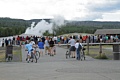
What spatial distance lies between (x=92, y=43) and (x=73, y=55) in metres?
20.9

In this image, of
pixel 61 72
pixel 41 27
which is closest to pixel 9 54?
pixel 61 72

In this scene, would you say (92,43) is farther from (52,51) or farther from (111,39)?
(52,51)

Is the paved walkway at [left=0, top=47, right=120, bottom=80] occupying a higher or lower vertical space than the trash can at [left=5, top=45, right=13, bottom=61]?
lower

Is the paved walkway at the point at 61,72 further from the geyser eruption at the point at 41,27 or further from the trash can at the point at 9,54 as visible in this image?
the geyser eruption at the point at 41,27

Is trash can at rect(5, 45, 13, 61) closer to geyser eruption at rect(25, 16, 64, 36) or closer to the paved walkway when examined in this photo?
the paved walkway

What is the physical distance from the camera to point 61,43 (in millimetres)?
50062

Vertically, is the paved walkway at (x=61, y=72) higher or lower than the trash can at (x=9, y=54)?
lower

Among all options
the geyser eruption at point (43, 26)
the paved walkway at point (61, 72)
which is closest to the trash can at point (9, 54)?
the paved walkway at point (61, 72)

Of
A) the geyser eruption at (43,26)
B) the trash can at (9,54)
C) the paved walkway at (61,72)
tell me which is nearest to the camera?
the paved walkway at (61,72)

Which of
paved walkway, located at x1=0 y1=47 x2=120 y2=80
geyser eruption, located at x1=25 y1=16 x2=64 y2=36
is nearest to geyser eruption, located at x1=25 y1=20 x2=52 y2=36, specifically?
geyser eruption, located at x1=25 y1=16 x2=64 y2=36

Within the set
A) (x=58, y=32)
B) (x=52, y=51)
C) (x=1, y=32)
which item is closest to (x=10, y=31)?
(x=1, y=32)

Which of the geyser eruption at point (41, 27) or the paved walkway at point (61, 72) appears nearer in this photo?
the paved walkway at point (61, 72)

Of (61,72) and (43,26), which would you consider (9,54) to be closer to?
(61,72)

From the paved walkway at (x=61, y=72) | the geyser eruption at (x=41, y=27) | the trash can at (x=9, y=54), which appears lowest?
the paved walkway at (x=61, y=72)
